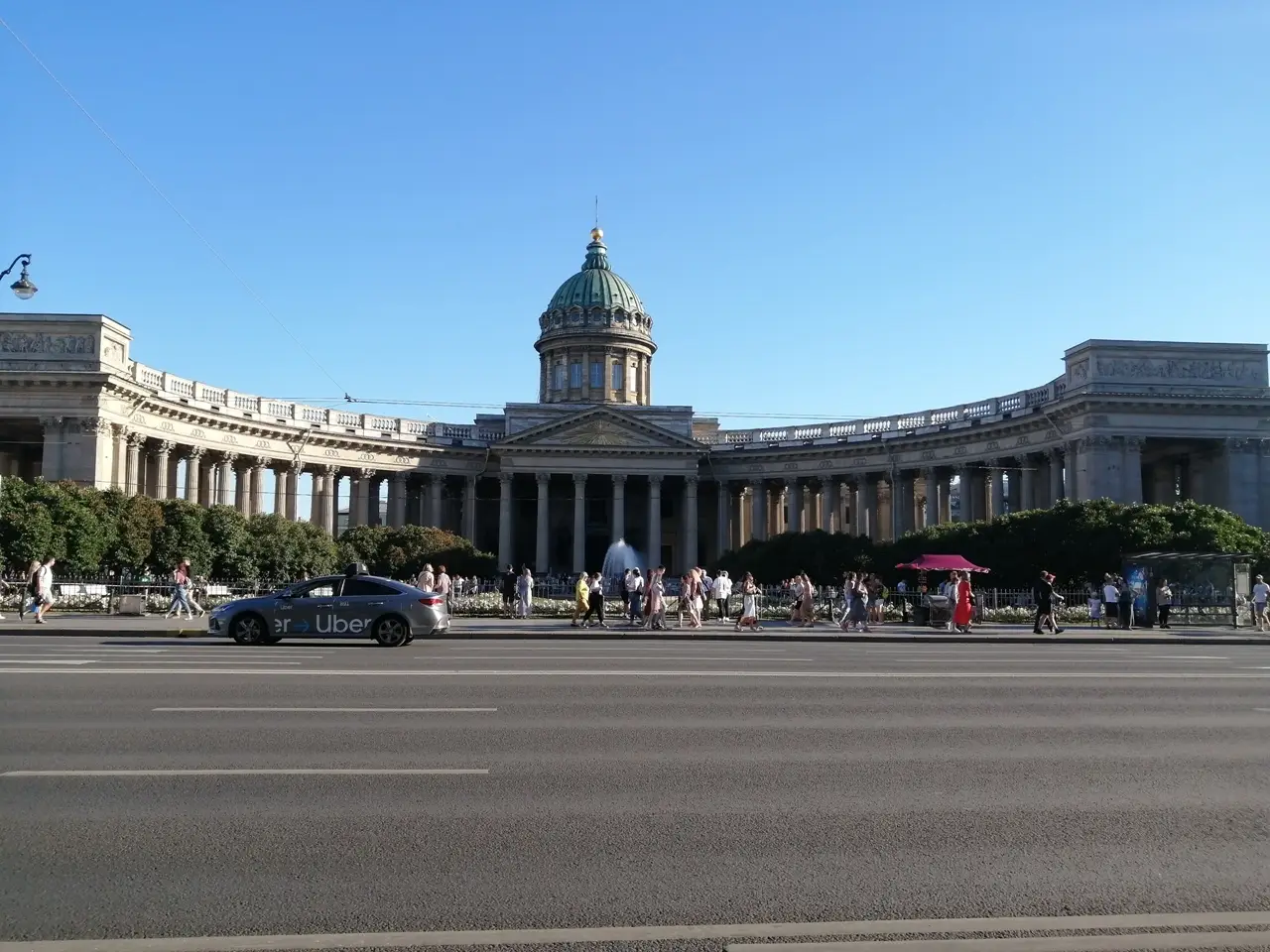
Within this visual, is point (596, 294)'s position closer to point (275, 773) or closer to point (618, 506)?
point (618, 506)

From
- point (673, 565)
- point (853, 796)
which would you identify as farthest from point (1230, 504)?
point (853, 796)

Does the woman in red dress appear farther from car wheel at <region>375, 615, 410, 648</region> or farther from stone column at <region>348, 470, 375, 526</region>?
stone column at <region>348, 470, 375, 526</region>

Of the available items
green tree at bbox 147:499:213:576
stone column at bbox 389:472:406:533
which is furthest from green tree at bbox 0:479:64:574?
stone column at bbox 389:472:406:533

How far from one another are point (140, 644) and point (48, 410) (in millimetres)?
43018

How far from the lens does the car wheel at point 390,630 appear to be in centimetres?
2634

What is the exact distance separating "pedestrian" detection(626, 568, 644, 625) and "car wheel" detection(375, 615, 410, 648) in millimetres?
13421

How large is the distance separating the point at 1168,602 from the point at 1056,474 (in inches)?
1286

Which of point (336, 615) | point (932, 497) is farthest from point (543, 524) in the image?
point (336, 615)

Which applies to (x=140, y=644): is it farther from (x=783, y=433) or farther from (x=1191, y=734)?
(x=783, y=433)

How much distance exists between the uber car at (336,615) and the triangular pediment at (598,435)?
64.1 m

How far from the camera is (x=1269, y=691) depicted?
17.7 meters

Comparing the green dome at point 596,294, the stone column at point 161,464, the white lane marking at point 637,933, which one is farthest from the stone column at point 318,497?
the white lane marking at point 637,933

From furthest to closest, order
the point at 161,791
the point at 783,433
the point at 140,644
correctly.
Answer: the point at 783,433 < the point at 140,644 < the point at 161,791

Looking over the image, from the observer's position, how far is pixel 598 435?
299 ft
